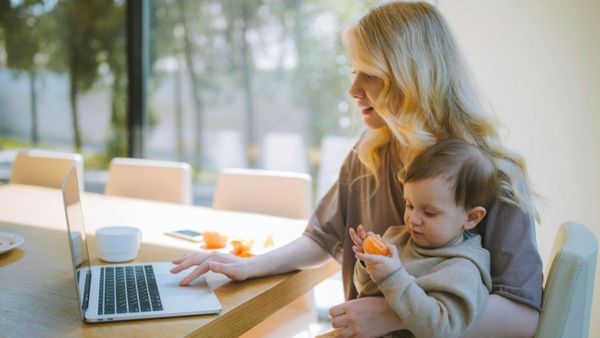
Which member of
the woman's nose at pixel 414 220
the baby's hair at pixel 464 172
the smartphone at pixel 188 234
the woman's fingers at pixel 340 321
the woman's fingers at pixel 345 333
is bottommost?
the woman's fingers at pixel 345 333

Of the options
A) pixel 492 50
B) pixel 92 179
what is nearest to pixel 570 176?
pixel 492 50

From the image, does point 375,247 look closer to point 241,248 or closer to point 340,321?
point 340,321

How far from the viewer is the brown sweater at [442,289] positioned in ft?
3.43

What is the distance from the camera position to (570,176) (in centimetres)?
242

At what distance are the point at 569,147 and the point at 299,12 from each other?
1904 millimetres

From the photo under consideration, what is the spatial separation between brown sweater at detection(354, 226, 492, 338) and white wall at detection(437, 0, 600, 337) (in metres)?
1.45

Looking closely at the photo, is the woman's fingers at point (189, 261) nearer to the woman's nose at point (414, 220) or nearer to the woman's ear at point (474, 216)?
the woman's nose at point (414, 220)

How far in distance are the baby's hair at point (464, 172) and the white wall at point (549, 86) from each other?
1413 millimetres

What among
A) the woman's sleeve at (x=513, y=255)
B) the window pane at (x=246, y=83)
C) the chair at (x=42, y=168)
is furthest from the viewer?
the window pane at (x=246, y=83)

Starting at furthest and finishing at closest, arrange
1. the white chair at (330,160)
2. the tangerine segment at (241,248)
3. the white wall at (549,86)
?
the white chair at (330,160) < the white wall at (549,86) < the tangerine segment at (241,248)

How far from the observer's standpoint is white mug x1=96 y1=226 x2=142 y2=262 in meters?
1.40

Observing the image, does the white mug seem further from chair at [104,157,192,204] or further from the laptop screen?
chair at [104,157,192,204]

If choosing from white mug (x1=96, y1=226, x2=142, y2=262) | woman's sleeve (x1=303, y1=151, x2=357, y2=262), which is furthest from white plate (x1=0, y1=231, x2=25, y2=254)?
woman's sleeve (x1=303, y1=151, x2=357, y2=262)

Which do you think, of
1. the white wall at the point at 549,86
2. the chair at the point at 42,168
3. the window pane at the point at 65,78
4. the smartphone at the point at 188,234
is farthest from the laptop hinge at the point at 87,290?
the window pane at the point at 65,78
